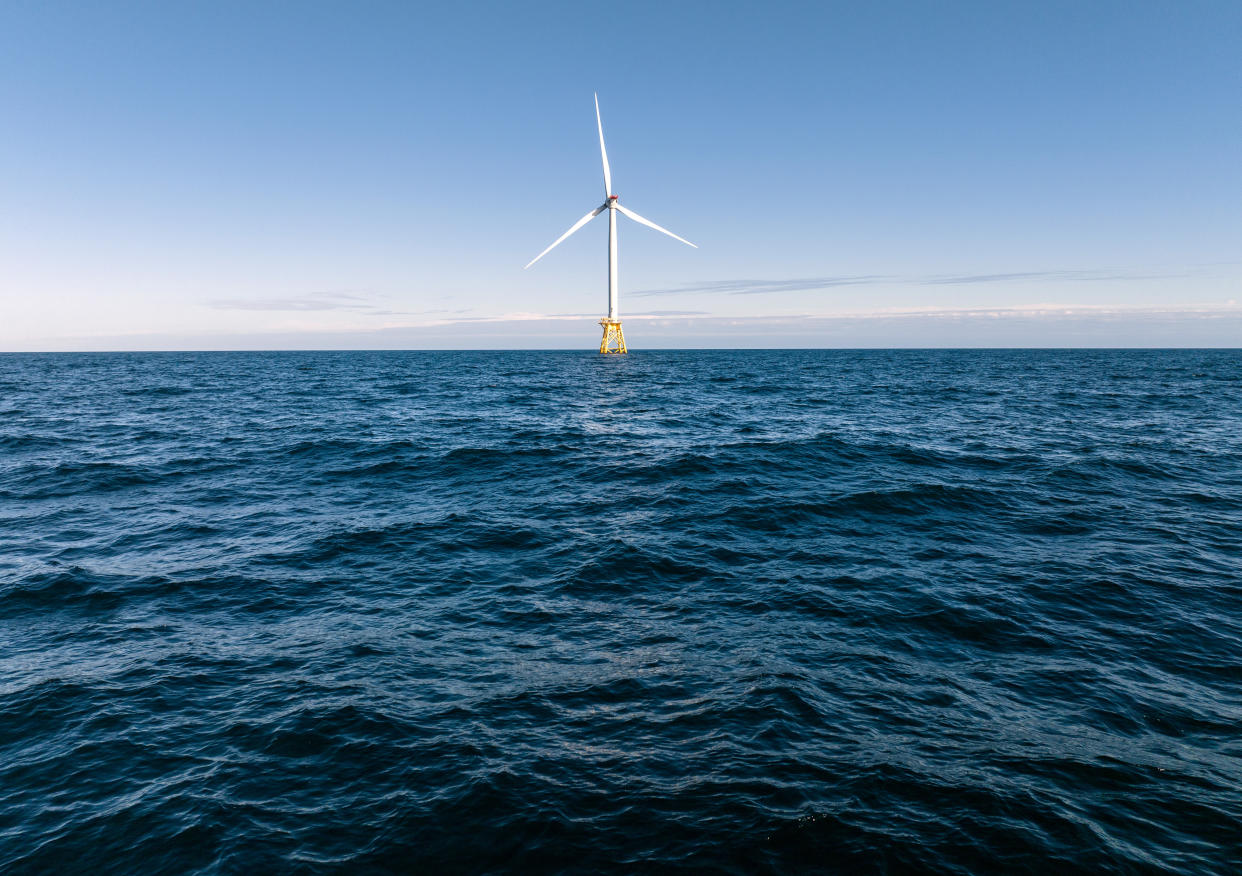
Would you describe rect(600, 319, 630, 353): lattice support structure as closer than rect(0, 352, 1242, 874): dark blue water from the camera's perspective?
No

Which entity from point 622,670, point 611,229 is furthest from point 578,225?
point 622,670

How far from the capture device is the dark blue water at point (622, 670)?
9.57m

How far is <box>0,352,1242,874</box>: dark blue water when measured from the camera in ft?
31.4

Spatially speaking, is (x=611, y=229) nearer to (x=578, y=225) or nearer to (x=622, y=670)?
(x=578, y=225)

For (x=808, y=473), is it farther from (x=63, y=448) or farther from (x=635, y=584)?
(x=63, y=448)

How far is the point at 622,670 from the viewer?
1427 cm

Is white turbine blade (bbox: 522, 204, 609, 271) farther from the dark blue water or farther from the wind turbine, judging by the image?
the dark blue water

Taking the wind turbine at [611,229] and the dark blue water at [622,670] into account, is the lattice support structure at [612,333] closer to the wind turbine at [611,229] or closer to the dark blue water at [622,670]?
the wind turbine at [611,229]

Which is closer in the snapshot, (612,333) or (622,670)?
(622,670)

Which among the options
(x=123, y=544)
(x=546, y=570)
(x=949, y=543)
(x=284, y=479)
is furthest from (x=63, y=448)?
(x=949, y=543)

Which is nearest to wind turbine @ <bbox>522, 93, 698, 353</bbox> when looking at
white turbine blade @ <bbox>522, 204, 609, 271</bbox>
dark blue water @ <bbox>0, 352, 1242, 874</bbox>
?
A: white turbine blade @ <bbox>522, 204, 609, 271</bbox>

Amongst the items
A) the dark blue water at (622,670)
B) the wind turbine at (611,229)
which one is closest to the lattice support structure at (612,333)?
the wind turbine at (611,229)

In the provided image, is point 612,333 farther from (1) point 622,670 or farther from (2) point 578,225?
(1) point 622,670

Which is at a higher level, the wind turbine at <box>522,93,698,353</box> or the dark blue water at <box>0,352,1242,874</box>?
the wind turbine at <box>522,93,698,353</box>
